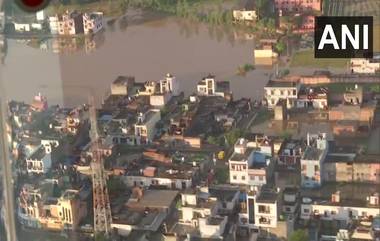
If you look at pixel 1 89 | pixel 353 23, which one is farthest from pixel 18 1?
pixel 353 23

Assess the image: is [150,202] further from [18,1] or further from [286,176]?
[18,1]

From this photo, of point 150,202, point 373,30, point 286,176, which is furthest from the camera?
point 150,202

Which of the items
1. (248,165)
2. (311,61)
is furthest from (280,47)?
(248,165)

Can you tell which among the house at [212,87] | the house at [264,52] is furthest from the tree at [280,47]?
the house at [212,87]

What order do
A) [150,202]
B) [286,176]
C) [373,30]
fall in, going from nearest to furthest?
[373,30] → [286,176] → [150,202]

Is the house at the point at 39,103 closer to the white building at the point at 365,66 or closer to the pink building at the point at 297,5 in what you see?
the pink building at the point at 297,5

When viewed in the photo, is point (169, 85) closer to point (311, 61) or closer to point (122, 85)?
point (122, 85)

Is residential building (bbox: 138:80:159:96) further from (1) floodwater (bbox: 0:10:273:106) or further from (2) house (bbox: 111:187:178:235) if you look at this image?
(2) house (bbox: 111:187:178:235)
